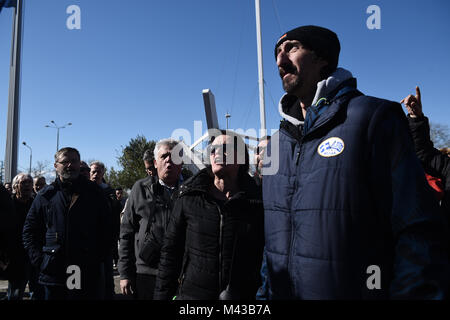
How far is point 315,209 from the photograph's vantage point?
1.24 meters

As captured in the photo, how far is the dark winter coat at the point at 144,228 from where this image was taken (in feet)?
9.15

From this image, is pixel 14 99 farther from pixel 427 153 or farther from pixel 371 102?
pixel 371 102

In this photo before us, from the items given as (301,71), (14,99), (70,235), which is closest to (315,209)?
(301,71)

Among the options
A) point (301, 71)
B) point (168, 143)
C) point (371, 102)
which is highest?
point (301, 71)

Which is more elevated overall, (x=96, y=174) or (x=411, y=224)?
(x=96, y=174)

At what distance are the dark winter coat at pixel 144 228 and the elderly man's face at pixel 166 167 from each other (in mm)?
95

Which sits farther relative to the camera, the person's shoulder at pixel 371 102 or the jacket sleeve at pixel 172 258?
the jacket sleeve at pixel 172 258

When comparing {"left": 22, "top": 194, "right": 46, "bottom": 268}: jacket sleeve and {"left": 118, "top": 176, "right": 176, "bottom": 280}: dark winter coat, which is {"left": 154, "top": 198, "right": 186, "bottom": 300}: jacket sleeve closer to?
{"left": 118, "top": 176, "right": 176, "bottom": 280}: dark winter coat

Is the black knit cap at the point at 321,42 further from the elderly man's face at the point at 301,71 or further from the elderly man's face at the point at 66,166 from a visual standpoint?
the elderly man's face at the point at 66,166

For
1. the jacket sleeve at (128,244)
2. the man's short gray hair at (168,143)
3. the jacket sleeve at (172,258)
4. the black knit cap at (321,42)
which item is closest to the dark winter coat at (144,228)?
the jacket sleeve at (128,244)

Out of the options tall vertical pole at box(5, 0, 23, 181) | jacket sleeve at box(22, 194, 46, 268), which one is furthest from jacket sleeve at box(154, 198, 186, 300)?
tall vertical pole at box(5, 0, 23, 181)

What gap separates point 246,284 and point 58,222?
92.2 inches

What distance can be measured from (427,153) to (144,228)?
2.49m

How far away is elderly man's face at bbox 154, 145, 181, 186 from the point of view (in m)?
3.12
